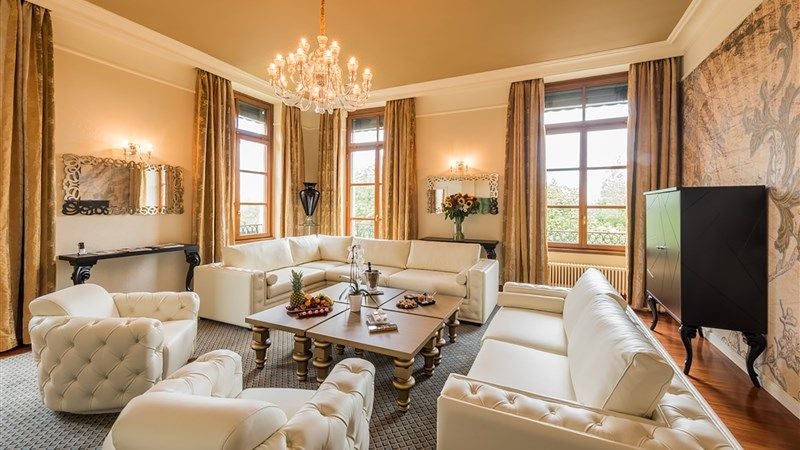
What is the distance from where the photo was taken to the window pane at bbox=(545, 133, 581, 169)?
509cm

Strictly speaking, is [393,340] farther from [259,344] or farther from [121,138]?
[121,138]

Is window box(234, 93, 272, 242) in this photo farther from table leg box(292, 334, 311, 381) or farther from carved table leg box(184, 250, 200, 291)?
table leg box(292, 334, 311, 381)

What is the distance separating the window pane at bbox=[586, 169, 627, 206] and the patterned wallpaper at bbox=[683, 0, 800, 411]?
1513 mm

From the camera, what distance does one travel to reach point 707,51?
3.55 m

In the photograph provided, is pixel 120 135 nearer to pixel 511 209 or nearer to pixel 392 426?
pixel 392 426

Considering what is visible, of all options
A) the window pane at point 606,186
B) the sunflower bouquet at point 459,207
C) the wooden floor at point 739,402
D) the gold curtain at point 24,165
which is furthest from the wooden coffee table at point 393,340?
the window pane at point 606,186

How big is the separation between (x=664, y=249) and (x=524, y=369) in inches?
90.6

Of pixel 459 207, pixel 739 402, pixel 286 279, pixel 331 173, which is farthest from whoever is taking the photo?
pixel 331 173

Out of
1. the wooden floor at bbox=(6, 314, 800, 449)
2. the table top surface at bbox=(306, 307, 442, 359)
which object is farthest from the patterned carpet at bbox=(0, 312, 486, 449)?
the wooden floor at bbox=(6, 314, 800, 449)

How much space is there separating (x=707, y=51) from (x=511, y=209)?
273cm

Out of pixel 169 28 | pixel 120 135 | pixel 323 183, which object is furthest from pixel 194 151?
pixel 323 183

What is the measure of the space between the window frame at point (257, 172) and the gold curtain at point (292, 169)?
0.83 feet

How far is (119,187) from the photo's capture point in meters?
4.02

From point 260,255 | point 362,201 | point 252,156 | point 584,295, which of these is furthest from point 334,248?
point 584,295
